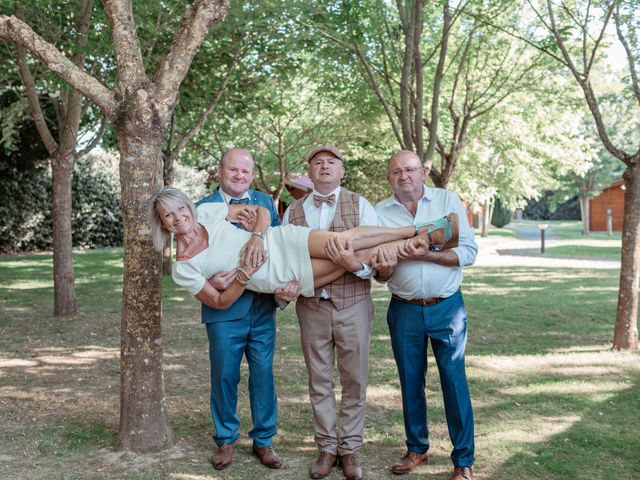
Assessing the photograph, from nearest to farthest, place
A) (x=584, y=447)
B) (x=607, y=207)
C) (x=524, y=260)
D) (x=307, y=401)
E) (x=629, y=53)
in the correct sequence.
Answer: (x=584, y=447)
(x=307, y=401)
(x=629, y=53)
(x=524, y=260)
(x=607, y=207)

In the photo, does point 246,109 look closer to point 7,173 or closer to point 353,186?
point 7,173

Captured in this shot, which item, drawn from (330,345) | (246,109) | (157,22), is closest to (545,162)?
(246,109)

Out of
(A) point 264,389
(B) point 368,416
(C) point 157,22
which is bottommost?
(B) point 368,416

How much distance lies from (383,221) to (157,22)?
7.44 metres

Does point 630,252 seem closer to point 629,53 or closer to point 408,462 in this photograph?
point 629,53

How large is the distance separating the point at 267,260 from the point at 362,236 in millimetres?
640

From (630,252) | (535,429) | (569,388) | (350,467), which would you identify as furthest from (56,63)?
(630,252)

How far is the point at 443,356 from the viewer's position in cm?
445

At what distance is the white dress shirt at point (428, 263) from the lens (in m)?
4.38

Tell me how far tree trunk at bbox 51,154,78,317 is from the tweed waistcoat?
7011 millimetres

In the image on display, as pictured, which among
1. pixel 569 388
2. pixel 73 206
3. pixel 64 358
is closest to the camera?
pixel 569 388

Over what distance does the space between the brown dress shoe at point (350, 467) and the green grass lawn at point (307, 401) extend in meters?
0.14

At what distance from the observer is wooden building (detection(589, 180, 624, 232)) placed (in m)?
45.7

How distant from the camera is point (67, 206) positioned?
35.1 ft
